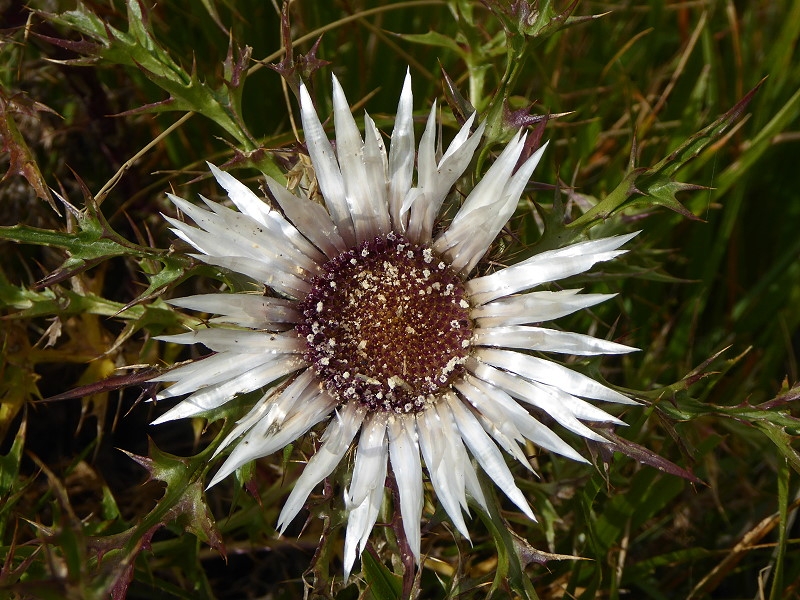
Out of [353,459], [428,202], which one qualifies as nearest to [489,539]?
[353,459]

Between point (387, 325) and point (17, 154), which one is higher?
point (17, 154)

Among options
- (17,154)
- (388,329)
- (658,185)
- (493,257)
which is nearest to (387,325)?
(388,329)

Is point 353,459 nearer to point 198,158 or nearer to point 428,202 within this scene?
point 428,202

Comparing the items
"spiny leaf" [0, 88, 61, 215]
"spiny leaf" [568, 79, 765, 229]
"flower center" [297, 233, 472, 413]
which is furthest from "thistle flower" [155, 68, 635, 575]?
"spiny leaf" [0, 88, 61, 215]

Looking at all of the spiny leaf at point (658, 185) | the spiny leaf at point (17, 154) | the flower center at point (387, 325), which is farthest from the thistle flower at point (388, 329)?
the spiny leaf at point (17, 154)

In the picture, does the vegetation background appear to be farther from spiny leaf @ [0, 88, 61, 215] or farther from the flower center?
the flower center

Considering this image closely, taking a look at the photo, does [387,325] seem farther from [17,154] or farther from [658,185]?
[17,154]
